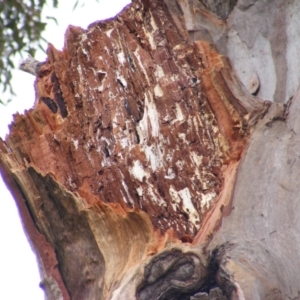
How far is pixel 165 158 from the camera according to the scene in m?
2.01

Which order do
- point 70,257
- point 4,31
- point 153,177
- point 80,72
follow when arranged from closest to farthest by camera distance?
point 70,257
point 153,177
point 80,72
point 4,31

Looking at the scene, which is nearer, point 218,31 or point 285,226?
point 285,226

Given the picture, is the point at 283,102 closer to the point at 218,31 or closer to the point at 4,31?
the point at 218,31

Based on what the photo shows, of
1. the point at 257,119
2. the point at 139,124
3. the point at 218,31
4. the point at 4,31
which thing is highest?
the point at 4,31

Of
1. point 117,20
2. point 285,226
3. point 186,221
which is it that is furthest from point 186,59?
point 285,226

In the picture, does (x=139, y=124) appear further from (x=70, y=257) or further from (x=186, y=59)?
(x=70, y=257)

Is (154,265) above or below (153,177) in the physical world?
below

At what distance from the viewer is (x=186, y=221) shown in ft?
6.33

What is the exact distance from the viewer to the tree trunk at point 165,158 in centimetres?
167

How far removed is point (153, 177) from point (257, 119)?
310 mm

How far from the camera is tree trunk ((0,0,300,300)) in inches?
65.8

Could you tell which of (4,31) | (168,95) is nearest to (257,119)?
(168,95)

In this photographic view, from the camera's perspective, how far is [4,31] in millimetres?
4000

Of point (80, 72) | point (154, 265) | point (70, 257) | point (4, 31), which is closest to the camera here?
point (154, 265)
